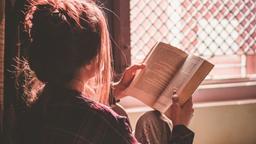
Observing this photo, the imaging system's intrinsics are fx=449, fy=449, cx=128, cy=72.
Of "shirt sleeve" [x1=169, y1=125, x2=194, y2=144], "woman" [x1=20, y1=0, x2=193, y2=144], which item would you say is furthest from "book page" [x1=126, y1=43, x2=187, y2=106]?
"woman" [x1=20, y1=0, x2=193, y2=144]

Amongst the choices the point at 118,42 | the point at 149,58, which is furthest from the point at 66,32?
the point at 118,42

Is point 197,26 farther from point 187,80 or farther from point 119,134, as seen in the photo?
point 119,134

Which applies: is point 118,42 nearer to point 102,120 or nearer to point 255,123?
point 255,123

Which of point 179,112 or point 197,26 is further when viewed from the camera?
point 197,26

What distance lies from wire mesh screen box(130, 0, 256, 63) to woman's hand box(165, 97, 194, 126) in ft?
2.19

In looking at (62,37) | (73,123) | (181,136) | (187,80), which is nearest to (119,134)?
(73,123)

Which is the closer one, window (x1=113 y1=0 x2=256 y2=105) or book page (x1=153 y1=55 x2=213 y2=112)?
book page (x1=153 y1=55 x2=213 y2=112)

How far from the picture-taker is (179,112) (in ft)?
4.23

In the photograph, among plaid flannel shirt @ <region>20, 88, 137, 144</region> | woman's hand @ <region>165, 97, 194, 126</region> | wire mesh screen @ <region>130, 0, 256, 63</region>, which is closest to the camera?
plaid flannel shirt @ <region>20, 88, 137, 144</region>

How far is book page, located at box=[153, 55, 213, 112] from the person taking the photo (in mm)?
1285

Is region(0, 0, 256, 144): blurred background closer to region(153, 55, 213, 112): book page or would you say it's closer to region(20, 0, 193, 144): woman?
region(153, 55, 213, 112): book page

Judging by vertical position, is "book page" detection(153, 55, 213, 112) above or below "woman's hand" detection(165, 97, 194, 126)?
above

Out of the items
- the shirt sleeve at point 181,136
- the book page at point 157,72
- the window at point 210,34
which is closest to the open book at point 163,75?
the book page at point 157,72

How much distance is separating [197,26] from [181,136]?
95 centimetres
